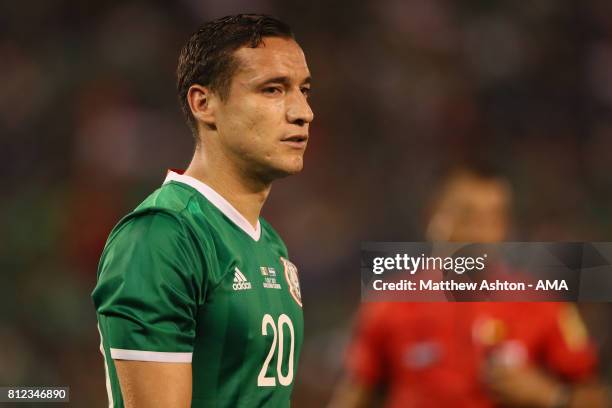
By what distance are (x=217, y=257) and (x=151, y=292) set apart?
0.75 ft

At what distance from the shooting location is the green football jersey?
165 cm

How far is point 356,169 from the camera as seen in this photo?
564 centimetres

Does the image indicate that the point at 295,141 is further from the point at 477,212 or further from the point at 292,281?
the point at 477,212

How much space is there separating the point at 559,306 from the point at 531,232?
1.24 meters

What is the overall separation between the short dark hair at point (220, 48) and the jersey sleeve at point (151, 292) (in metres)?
0.40

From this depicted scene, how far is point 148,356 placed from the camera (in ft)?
5.35

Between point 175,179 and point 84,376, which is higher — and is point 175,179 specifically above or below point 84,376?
above

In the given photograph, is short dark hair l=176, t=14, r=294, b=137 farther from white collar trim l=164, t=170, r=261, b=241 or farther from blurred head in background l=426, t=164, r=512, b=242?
blurred head in background l=426, t=164, r=512, b=242

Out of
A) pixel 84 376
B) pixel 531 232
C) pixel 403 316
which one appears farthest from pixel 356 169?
pixel 84 376

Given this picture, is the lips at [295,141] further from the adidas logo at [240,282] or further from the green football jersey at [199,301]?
the adidas logo at [240,282]

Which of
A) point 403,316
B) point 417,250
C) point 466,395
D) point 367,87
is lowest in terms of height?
point 466,395

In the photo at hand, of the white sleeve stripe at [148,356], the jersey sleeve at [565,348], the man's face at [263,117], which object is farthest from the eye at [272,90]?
the jersey sleeve at [565,348]

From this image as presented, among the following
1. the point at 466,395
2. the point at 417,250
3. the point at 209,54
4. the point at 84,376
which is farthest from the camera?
the point at 84,376

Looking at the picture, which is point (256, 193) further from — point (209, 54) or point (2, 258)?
point (2, 258)
